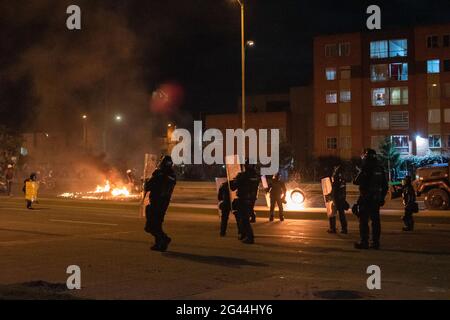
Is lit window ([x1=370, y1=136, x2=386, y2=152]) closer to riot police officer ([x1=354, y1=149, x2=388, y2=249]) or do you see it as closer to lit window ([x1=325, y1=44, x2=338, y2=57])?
lit window ([x1=325, y1=44, x2=338, y2=57])

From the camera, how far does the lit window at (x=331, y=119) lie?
210 ft

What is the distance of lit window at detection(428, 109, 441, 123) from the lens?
199ft

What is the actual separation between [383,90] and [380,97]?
79cm

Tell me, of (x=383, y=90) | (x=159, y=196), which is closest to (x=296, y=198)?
(x=159, y=196)

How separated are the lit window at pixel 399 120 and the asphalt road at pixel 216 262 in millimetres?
47546

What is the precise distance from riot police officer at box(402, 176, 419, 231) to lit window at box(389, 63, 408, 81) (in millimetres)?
50028

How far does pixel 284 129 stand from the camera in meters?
70.0

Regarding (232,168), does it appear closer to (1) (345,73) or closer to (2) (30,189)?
(2) (30,189)

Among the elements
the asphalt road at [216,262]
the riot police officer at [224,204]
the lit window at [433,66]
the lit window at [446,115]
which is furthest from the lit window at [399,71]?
the riot police officer at [224,204]

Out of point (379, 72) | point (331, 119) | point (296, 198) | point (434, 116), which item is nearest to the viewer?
point (296, 198)

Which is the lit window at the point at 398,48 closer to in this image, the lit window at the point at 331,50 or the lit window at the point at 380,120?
the lit window at the point at 331,50

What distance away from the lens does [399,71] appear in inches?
2438
